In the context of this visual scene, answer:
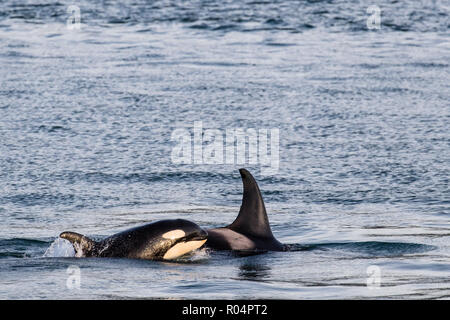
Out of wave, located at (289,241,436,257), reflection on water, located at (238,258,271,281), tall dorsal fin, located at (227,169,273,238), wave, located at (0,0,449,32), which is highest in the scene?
wave, located at (0,0,449,32)

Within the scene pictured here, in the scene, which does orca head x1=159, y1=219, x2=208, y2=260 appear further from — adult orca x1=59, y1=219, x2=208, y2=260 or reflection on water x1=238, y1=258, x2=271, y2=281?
reflection on water x1=238, y1=258, x2=271, y2=281

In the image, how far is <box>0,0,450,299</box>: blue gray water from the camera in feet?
29.5

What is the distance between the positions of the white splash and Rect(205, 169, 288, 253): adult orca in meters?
1.28

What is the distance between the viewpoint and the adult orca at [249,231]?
9836mm

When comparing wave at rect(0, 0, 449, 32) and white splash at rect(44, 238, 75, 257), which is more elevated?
wave at rect(0, 0, 449, 32)

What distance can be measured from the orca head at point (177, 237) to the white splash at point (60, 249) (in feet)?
2.83

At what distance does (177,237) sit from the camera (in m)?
9.21

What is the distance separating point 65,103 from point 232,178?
4.87 m

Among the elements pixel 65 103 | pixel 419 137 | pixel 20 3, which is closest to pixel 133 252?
pixel 419 137

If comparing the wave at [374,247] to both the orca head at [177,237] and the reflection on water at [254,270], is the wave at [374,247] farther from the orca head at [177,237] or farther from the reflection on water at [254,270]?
the orca head at [177,237]

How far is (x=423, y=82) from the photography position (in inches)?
730

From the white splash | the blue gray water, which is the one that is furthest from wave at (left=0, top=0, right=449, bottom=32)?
the white splash

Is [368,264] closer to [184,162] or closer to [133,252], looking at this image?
[133,252]

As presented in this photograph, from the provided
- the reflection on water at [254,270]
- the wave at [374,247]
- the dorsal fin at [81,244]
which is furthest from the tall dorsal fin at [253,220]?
the dorsal fin at [81,244]
